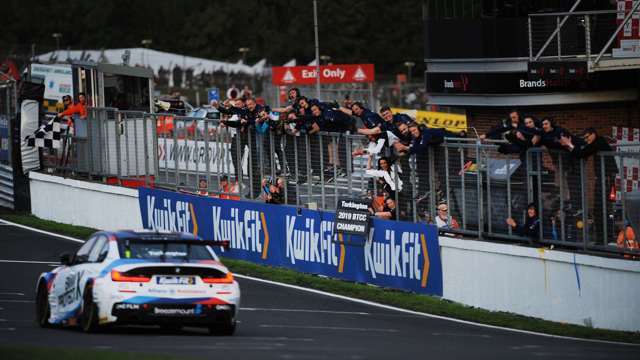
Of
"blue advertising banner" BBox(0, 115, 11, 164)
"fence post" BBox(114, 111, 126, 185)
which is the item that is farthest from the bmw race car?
"blue advertising banner" BBox(0, 115, 11, 164)

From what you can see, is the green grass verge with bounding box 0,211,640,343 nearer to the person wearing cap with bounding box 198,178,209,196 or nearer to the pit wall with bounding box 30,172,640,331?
the pit wall with bounding box 30,172,640,331

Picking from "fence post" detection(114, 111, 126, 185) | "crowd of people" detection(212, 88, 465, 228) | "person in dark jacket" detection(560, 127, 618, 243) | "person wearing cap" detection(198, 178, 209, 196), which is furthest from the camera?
"fence post" detection(114, 111, 126, 185)

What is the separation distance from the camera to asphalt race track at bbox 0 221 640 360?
16.1 meters

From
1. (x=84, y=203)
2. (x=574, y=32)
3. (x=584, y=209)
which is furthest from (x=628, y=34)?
(x=84, y=203)

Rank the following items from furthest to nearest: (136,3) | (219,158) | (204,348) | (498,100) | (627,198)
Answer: (136,3) → (498,100) → (219,158) → (627,198) → (204,348)

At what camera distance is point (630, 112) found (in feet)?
104

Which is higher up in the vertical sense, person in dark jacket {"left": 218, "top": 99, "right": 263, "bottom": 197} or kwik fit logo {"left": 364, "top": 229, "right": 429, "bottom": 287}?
person in dark jacket {"left": 218, "top": 99, "right": 263, "bottom": 197}

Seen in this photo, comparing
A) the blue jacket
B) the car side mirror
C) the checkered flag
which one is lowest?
the car side mirror

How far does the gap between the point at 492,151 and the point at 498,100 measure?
1003cm

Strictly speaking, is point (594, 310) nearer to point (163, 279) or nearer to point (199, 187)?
point (163, 279)

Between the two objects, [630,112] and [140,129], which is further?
[140,129]

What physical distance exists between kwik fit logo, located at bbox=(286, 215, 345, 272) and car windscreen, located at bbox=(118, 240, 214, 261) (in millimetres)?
8760

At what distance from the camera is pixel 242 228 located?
96.4ft

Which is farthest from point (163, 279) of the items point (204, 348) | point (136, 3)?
point (136, 3)
